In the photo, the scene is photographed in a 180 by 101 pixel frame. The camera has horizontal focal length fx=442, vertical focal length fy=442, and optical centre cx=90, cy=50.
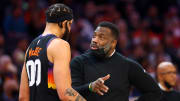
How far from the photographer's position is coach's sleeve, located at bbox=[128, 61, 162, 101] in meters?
4.68

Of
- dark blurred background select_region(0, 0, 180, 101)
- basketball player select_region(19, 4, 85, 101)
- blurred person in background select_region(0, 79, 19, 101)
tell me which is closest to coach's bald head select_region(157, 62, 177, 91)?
dark blurred background select_region(0, 0, 180, 101)

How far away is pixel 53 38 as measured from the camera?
4031mm

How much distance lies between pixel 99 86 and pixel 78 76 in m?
0.47

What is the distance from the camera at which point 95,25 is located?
10570 mm

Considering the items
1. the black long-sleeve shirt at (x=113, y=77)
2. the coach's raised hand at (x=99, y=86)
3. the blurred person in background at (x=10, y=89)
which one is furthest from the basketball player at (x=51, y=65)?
the blurred person in background at (x=10, y=89)

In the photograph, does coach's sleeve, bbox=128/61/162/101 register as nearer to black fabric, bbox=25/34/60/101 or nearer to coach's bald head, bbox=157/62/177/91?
black fabric, bbox=25/34/60/101

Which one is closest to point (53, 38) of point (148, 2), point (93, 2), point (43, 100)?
point (43, 100)

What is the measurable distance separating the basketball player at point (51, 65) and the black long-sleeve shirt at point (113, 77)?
1.61ft

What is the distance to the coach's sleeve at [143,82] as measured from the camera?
4.68m

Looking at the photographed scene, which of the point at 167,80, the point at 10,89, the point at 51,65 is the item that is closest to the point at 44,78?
the point at 51,65

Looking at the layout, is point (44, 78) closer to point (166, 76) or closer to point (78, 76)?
point (78, 76)

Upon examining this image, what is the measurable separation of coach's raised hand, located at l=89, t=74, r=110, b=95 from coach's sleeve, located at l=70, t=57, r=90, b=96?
8.2 inches

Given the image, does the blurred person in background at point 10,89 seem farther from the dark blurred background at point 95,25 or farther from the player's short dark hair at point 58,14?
the player's short dark hair at point 58,14

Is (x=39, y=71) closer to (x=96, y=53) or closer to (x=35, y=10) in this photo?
(x=96, y=53)
